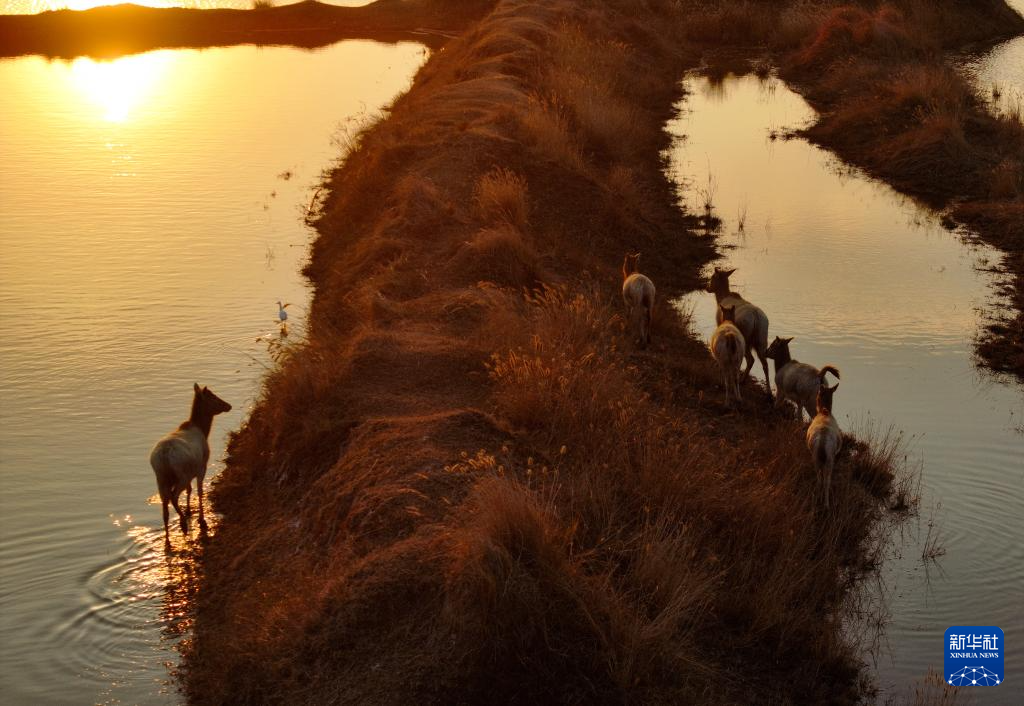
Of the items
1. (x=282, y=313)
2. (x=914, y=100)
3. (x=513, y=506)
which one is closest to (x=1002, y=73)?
(x=914, y=100)

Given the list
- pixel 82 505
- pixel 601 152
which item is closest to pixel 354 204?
pixel 601 152

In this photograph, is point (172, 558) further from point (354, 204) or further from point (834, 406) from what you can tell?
point (354, 204)

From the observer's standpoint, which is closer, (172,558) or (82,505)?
(172,558)

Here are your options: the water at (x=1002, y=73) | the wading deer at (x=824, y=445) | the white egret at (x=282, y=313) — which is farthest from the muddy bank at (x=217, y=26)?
the wading deer at (x=824, y=445)

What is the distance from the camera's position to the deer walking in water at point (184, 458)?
995cm

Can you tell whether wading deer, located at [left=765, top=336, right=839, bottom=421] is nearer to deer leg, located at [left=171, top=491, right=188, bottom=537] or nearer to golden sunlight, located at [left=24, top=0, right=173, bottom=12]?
deer leg, located at [left=171, top=491, right=188, bottom=537]

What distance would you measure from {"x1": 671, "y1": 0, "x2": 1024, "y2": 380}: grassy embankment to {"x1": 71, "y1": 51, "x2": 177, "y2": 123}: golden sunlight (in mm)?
19069

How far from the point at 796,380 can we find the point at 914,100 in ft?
56.3

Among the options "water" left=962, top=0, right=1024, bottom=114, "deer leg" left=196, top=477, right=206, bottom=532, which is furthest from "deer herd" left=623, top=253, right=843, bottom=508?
"water" left=962, top=0, right=1024, bottom=114

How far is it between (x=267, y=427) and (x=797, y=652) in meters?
6.02

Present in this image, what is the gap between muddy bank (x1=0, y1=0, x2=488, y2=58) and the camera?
44500 mm

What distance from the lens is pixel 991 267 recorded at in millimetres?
18203

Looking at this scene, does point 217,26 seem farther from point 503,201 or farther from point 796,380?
point 796,380

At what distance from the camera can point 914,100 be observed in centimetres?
2638
